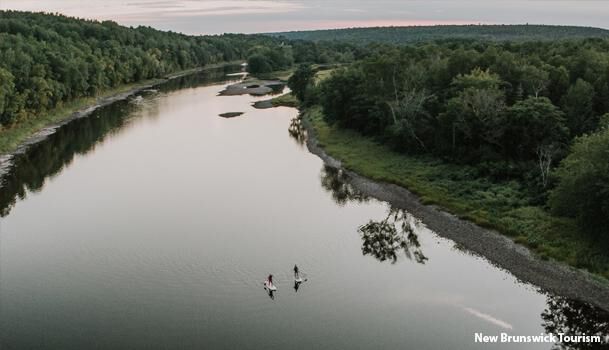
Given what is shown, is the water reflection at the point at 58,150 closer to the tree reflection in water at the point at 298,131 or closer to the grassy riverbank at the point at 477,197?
the tree reflection in water at the point at 298,131

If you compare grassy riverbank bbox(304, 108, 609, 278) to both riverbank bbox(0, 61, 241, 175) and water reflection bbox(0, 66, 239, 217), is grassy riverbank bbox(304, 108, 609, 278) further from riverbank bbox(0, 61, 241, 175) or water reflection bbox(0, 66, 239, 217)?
riverbank bbox(0, 61, 241, 175)

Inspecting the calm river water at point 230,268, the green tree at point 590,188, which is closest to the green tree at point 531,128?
the green tree at point 590,188

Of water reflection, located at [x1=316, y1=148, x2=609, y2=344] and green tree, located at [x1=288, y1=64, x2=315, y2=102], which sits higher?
green tree, located at [x1=288, y1=64, x2=315, y2=102]

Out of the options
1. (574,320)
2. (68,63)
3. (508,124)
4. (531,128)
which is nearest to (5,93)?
(68,63)

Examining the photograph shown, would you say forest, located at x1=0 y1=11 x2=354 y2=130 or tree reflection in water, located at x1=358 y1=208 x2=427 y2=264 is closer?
tree reflection in water, located at x1=358 y1=208 x2=427 y2=264

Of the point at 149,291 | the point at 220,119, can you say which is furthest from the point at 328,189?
the point at 220,119

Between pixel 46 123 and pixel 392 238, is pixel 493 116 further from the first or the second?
pixel 46 123

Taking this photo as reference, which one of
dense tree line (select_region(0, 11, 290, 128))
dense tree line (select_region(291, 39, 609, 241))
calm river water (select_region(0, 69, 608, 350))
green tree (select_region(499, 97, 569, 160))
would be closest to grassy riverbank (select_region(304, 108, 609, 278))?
dense tree line (select_region(291, 39, 609, 241))
